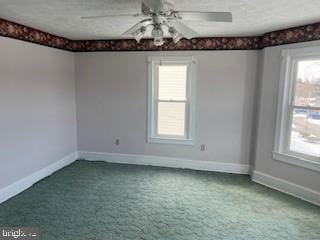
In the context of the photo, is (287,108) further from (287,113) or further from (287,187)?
(287,187)

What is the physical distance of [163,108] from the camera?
4645 mm

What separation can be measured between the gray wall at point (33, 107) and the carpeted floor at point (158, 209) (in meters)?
0.47

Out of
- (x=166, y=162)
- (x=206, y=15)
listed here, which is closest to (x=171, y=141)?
(x=166, y=162)

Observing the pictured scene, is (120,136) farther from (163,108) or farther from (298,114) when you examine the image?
(298,114)

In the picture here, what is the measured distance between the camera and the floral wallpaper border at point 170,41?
3.23 meters

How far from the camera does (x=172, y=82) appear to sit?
4.54 meters

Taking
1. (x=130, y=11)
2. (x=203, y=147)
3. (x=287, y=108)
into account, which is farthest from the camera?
(x=203, y=147)

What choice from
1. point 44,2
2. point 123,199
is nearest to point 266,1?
point 44,2

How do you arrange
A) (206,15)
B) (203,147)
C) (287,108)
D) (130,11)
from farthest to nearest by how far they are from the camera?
1. (203,147)
2. (287,108)
3. (130,11)
4. (206,15)

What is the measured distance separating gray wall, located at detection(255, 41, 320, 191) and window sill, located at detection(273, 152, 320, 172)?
0.06 meters

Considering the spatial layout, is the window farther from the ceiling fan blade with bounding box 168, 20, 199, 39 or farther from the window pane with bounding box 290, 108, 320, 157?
the ceiling fan blade with bounding box 168, 20, 199, 39

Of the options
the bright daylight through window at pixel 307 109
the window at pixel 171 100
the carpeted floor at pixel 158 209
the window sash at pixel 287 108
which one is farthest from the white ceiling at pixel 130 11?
the carpeted floor at pixel 158 209

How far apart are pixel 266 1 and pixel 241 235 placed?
7.82 feet

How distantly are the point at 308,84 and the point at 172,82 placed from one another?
2172 mm
